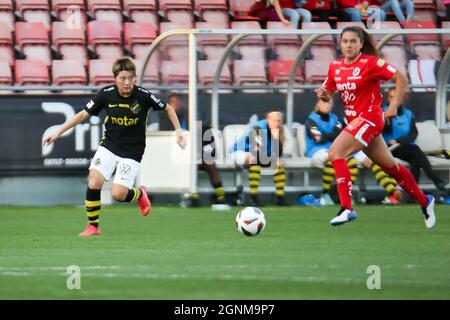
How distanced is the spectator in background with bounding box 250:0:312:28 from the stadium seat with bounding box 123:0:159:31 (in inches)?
62.1

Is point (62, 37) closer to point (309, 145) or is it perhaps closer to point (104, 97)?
point (309, 145)

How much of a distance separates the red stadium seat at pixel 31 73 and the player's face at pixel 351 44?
7.43 meters

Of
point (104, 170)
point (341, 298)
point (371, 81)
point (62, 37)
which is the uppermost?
point (62, 37)

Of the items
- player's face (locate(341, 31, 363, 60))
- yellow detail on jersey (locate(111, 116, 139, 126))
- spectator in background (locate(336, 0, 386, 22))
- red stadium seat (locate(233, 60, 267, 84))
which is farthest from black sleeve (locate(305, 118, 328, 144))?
yellow detail on jersey (locate(111, 116, 139, 126))

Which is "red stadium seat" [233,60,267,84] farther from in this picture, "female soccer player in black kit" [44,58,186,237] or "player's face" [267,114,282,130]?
"female soccer player in black kit" [44,58,186,237]

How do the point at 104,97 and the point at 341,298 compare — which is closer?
the point at 341,298

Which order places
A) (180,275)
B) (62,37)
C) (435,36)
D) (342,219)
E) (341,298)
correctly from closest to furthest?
(341,298) → (180,275) → (342,219) → (435,36) → (62,37)

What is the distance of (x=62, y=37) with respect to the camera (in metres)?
19.1

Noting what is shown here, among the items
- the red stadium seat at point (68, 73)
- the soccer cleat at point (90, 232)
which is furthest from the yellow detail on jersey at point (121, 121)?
the red stadium seat at point (68, 73)

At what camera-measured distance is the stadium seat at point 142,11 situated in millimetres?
19797

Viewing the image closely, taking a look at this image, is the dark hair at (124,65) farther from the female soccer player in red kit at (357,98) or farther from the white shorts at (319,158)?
the white shorts at (319,158)

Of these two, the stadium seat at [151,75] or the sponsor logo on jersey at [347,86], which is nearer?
the sponsor logo on jersey at [347,86]

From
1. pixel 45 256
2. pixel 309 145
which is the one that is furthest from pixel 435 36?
pixel 45 256

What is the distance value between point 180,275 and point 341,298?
58.2 inches
